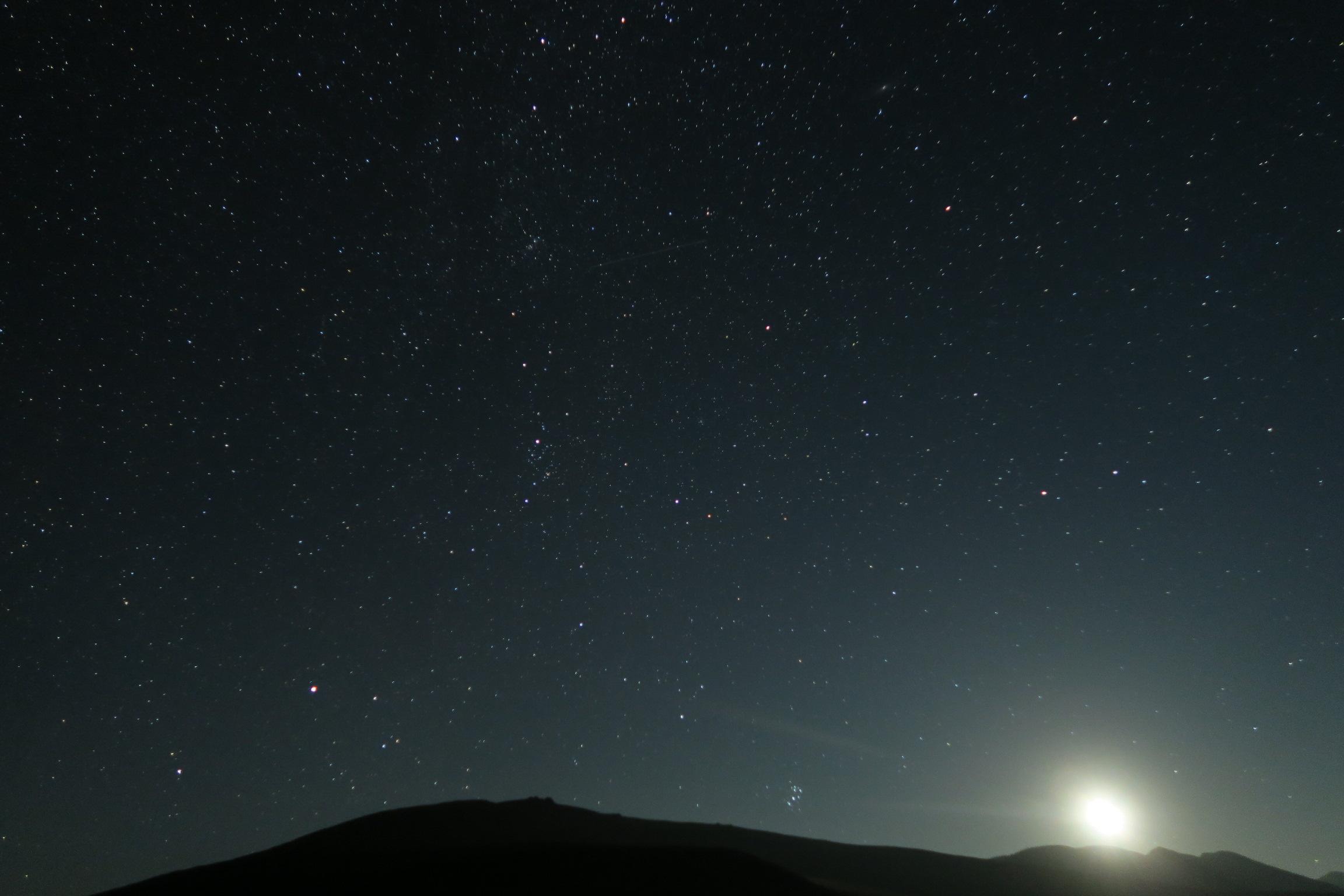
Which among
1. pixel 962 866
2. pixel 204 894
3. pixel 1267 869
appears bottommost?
pixel 1267 869

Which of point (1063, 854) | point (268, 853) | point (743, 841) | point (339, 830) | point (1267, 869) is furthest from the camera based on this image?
point (1267, 869)

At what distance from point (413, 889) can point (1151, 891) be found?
33064 millimetres

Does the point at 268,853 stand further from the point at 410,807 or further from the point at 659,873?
the point at 659,873

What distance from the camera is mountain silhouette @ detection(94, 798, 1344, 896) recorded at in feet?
50.6

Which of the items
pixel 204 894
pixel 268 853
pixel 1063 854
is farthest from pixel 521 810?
pixel 1063 854

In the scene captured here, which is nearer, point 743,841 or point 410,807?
point 410,807

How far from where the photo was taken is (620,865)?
649 inches

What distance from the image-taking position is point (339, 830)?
84.7 feet

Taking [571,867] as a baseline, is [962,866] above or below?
below

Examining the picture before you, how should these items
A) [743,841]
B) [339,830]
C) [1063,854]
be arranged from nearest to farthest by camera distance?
[339,830] < [743,841] < [1063,854]

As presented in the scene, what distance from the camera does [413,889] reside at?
572 inches

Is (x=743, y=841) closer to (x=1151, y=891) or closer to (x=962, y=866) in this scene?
(x=962, y=866)

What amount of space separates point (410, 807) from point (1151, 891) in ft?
107

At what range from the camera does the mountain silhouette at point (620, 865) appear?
1541cm
